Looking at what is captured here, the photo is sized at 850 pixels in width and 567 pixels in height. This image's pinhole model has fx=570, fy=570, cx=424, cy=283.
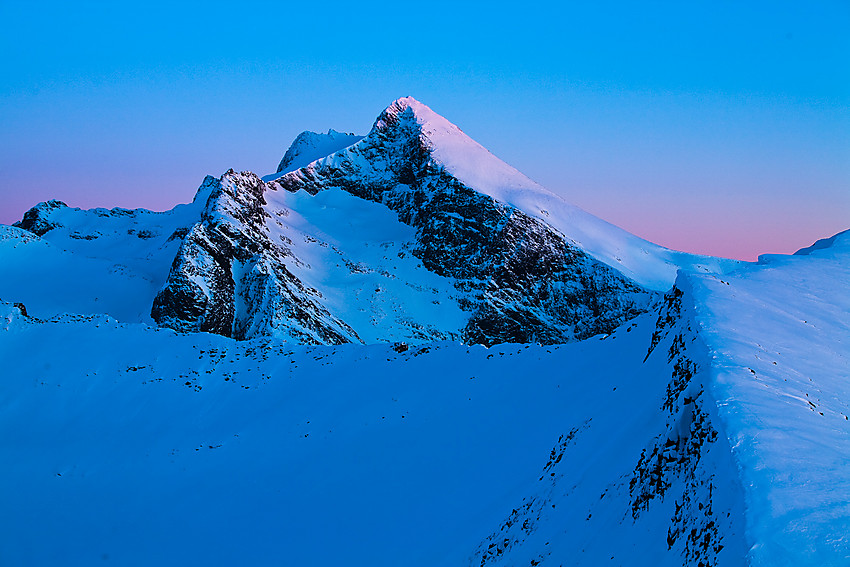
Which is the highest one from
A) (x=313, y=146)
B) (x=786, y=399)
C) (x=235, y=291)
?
(x=313, y=146)

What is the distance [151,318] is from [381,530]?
4254 centimetres

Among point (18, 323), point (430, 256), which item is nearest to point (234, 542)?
point (18, 323)

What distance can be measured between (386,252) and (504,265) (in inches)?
592

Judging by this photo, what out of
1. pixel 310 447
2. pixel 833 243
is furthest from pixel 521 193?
pixel 310 447

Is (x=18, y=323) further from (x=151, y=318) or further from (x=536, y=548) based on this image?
(x=536, y=548)

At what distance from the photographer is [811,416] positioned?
8.35m

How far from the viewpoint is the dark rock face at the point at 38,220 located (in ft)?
272

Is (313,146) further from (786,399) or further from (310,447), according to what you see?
(786,399)

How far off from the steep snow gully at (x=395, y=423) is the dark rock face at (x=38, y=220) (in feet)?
80.6

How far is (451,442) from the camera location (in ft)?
72.0

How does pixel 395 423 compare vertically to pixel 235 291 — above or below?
below

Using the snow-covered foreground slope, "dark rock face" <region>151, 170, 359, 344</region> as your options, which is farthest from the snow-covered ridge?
the snow-covered foreground slope

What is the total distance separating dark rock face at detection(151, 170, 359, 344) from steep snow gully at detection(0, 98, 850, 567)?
21 centimetres

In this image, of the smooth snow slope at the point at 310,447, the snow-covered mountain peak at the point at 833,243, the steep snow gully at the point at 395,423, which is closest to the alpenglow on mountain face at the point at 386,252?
the steep snow gully at the point at 395,423
